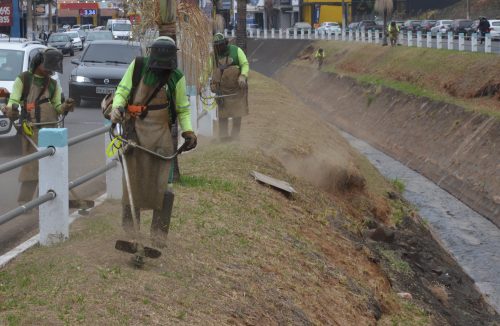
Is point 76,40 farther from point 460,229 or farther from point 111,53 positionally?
point 460,229

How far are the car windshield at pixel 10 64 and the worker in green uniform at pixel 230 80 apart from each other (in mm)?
3944

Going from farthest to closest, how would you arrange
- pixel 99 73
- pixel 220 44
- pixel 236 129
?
1. pixel 99 73
2. pixel 236 129
3. pixel 220 44

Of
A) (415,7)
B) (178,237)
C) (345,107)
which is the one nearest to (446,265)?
(178,237)

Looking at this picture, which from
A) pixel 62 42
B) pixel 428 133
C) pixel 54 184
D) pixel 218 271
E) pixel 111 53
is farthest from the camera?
pixel 62 42

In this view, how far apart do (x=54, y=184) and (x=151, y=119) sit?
1.18 m

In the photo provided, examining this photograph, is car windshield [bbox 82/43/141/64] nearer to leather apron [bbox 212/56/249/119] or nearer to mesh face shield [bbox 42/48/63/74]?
leather apron [bbox 212/56/249/119]

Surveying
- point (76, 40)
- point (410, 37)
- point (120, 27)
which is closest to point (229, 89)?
point (410, 37)

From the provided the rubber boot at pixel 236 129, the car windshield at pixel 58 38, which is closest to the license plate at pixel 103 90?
the rubber boot at pixel 236 129

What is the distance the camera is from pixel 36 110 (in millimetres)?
10516

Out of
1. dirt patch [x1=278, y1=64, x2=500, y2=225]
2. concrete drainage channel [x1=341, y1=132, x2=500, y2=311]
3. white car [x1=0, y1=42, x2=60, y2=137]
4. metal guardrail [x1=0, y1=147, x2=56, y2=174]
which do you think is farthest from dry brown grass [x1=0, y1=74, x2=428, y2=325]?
dirt patch [x1=278, y1=64, x2=500, y2=225]

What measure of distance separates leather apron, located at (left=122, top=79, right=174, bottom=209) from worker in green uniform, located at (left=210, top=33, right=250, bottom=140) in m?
7.94

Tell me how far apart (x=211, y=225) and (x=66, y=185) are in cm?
187

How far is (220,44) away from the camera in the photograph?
15781mm

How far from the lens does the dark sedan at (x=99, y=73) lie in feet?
80.0
